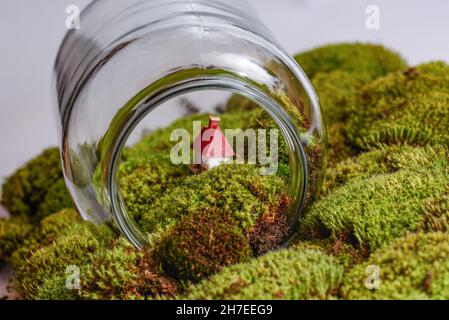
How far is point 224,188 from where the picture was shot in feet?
5.59

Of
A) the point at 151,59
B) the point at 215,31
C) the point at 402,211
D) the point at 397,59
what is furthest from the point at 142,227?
the point at 397,59

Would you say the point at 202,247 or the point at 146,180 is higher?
the point at 146,180

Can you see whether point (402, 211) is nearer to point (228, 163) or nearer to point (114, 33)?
point (228, 163)

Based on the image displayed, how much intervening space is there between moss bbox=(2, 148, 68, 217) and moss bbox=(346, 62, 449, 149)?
1.44 m

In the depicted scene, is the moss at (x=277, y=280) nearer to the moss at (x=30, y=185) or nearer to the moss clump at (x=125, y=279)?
the moss clump at (x=125, y=279)

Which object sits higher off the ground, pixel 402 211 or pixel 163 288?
pixel 402 211

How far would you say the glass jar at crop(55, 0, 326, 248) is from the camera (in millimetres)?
1595

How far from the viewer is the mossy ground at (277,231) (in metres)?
1.37

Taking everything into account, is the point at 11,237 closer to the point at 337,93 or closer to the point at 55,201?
the point at 55,201

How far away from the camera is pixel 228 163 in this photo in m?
1.79

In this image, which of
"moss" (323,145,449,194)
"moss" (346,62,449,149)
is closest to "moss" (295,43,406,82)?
"moss" (346,62,449,149)

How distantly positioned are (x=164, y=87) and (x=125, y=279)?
517 millimetres

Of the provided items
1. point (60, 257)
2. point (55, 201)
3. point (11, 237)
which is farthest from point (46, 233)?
point (60, 257)
